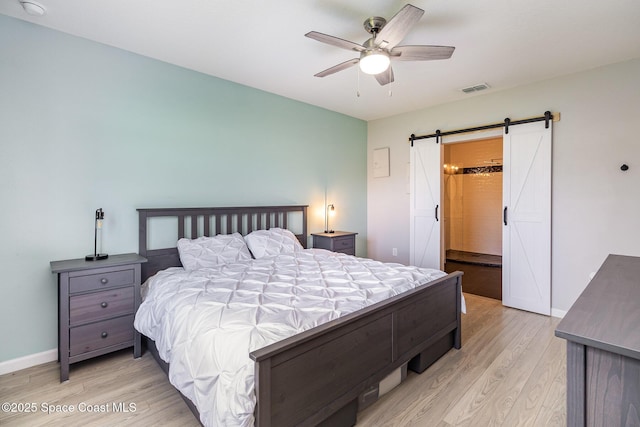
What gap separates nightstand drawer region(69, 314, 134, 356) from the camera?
7.63 ft

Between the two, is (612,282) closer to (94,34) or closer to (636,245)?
(636,245)

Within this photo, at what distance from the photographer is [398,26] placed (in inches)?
78.2

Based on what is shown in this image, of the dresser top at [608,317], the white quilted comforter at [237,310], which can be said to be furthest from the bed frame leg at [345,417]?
the dresser top at [608,317]

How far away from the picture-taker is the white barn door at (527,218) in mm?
3617

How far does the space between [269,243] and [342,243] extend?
1.31 metres

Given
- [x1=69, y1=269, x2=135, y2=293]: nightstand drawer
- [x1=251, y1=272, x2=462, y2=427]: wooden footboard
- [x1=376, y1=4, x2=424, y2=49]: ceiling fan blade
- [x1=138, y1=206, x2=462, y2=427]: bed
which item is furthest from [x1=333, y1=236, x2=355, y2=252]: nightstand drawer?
[x1=376, y1=4, x2=424, y2=49]: ceiling fan blade

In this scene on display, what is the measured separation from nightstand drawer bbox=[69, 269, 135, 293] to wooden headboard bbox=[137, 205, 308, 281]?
442mm

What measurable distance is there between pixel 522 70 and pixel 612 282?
8.79ft

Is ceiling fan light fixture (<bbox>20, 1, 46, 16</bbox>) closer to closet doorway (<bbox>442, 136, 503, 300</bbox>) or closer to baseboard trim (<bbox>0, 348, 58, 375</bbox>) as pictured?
A: baseboard trim (<bbox>0, 348, 58, 375</bbox>)

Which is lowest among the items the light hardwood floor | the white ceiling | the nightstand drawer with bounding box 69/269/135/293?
the light hardwood floor

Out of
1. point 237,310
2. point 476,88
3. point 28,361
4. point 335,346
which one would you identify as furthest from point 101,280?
point 476,88

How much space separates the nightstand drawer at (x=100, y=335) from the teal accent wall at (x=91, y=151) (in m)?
0.48

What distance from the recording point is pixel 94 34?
2619mm

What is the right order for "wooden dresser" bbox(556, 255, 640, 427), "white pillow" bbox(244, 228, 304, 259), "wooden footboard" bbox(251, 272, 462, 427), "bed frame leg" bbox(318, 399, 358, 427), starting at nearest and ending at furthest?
"wooden dresser" bbox(556, 255, 640, 427), "wooden footboard" bbox(251, 272, 462, 427), "bed frame leg" bbox(318, 399, 358, 427), "white pillow" bbox(244, 228, 304, 259)
